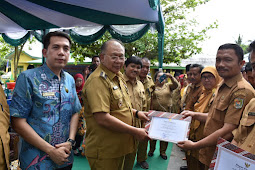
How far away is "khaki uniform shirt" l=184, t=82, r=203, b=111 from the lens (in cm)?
359

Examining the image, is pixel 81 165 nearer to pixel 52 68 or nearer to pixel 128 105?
pixel 128 105

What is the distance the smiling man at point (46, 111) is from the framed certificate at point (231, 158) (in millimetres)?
1336

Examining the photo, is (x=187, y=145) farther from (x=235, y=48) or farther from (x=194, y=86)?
(x=194, y=86)

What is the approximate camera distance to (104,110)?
2.04 m

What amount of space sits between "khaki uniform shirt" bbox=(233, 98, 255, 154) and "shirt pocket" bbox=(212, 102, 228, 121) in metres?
0.42

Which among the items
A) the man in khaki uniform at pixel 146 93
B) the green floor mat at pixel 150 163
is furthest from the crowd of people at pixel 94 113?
the green floor mat at pixel 150 163

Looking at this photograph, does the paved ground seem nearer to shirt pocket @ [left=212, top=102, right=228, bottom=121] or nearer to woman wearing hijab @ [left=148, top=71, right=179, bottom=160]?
woman wearing hijab @ [left=148, top=71, right=179, bottom=160]

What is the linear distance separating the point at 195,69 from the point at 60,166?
2927mm

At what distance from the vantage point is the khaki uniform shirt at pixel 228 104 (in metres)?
1.90

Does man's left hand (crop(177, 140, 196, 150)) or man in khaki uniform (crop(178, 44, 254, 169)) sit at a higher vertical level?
man in khaki uniform (crop(178, 44, 254, 169))

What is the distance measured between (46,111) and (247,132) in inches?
70.6

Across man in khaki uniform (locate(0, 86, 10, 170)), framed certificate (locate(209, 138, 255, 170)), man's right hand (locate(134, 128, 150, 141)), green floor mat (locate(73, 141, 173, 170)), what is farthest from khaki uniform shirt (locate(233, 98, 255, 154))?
green floor mat (locate(73, 141, 173, 170))

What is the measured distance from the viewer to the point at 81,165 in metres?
4.10

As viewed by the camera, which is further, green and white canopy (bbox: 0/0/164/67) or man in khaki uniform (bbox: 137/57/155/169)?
man in khaki uniform (bbox: 137/57/155/169)
